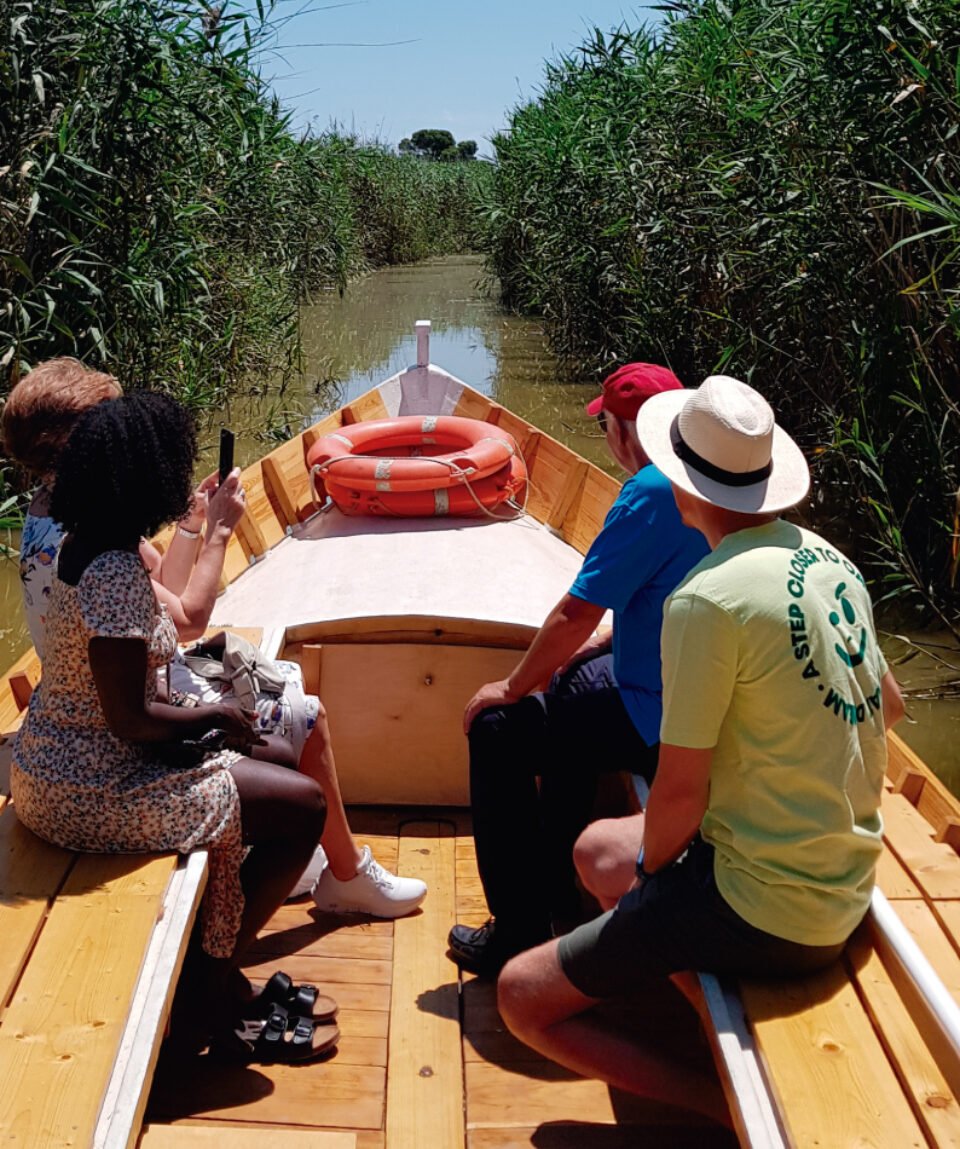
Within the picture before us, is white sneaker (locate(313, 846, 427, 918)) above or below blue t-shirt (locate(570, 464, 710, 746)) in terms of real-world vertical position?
below

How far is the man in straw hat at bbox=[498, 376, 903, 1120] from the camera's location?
158 centimetres

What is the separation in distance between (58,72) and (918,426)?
12.8 feet

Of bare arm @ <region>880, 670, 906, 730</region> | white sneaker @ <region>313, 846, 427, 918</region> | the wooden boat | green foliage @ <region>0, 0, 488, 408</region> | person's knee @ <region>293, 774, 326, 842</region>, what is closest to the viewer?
the wooden boat

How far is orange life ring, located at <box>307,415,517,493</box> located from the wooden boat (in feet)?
0.51

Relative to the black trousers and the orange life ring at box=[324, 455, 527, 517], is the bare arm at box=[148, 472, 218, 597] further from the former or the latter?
the orange life ring at box=[324, 455, 527, 517]

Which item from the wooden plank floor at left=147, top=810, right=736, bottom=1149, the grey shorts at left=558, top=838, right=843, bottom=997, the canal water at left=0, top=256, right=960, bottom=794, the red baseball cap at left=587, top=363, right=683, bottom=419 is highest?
the red baseball cap at left=587, top=363, right=683, bottom=419

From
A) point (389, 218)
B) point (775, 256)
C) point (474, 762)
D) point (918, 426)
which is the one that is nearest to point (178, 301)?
point (775, 256)

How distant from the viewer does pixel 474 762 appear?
2.49 meters

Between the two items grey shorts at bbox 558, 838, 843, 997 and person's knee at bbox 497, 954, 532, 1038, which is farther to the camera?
person's knee at bbox 497, 954, 532, 1038

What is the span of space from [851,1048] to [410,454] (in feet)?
11.3

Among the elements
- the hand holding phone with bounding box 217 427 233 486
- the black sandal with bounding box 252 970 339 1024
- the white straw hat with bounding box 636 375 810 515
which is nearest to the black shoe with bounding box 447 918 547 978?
the black sandal with bounding box 252 970 339 1024

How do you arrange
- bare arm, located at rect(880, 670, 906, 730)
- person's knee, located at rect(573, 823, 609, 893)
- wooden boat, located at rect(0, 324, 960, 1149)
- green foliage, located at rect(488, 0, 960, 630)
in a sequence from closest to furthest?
1. wooden boat, located at rect(0, 324, 960, 1149)
2. bare arm, located at rect(880, 670, 906, 730)
3. person's knee, located at rect(573, 823, 609, 893)
4. green foliage, located at rect(488, 0, 960, 630)

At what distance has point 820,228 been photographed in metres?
5.69

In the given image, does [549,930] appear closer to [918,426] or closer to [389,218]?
[918,426]
